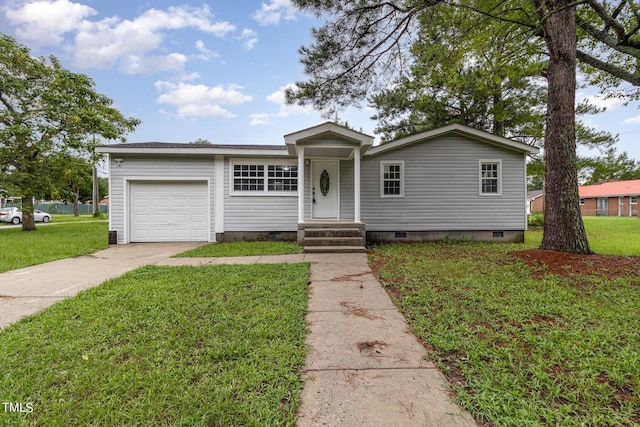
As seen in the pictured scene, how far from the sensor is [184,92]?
15.6 metres

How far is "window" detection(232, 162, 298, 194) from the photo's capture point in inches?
360

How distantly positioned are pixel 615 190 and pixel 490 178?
33433 millimetres

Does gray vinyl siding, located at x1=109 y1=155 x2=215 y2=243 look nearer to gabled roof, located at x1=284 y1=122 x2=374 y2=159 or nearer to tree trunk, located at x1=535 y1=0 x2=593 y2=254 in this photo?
gabled roof, located at x1=284 y1=122 x2=374 y2=159

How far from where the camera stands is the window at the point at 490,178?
370 inches

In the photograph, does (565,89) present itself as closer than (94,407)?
No

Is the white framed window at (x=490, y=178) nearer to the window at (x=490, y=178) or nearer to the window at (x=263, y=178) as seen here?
the window at (x=490, y=178)

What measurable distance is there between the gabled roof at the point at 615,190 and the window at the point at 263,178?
36.3m

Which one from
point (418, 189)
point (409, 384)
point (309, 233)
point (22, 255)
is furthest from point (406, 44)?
point (22, 255)

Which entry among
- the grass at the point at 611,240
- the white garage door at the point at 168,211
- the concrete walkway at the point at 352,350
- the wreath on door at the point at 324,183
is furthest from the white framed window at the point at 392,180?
the white garage door at the point at 168,211

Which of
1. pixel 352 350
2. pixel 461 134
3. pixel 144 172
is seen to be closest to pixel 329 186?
pixel 461 134

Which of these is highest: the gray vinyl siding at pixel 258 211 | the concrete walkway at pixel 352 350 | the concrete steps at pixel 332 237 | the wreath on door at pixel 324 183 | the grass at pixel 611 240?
the wreath on door at pixel 324 183

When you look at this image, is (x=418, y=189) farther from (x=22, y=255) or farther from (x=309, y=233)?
(x=22, y=255)

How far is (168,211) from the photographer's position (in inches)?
360

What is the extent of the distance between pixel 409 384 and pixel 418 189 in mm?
8134
